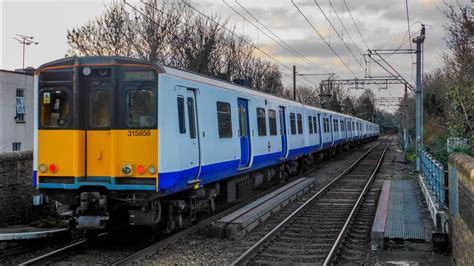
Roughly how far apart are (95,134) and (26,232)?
207 cm

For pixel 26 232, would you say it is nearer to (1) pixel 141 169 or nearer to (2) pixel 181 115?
(1) pixel 141 169

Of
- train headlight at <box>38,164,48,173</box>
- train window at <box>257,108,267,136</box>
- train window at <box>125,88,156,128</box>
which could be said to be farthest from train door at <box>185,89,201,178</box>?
train window at <box>257,108,267,136</box>

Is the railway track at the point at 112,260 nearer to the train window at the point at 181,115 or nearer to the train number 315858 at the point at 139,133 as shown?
the train number 315858 at the point at 139,133

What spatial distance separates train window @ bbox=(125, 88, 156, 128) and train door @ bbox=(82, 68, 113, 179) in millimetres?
314

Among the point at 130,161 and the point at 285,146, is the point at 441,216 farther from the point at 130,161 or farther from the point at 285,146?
the point at 285,146

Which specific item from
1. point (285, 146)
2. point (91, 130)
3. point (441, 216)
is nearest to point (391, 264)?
point (441, 216)

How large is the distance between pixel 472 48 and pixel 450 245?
11314 mm

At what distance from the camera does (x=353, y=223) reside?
472 inches

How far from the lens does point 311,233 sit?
10.9m

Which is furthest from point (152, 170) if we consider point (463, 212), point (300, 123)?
point (300, 123)

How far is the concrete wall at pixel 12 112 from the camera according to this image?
27.8 meters

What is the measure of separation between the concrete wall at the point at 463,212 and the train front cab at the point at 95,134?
14.6ft

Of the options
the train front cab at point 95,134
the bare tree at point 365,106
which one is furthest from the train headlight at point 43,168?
the bare tree at point 365,106

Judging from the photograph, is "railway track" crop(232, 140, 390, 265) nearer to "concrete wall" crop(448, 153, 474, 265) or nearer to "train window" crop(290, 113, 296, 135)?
"concrete wall" crop(448, 153, 474, 265)
